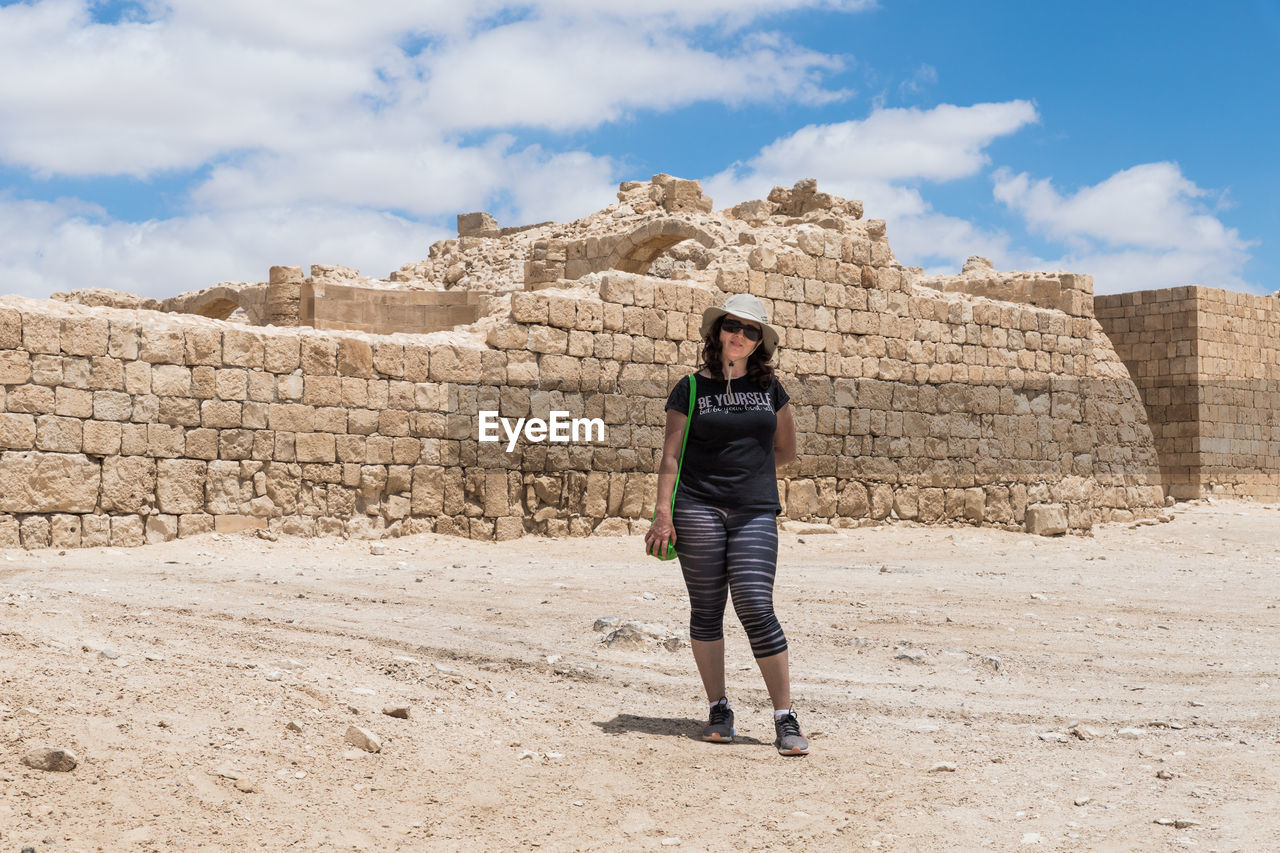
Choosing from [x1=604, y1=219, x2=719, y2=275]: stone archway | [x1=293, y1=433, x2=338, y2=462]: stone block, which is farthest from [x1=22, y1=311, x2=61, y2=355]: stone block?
[x1=604, y1=219, x2=719, y2=275]: stone archway

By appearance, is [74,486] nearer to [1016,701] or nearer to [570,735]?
[570,735]

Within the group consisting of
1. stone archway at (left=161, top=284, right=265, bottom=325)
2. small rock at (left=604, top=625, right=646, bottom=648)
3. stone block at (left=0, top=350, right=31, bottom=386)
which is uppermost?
stone archway at (left=161, top=284, right=265, bottom=325)

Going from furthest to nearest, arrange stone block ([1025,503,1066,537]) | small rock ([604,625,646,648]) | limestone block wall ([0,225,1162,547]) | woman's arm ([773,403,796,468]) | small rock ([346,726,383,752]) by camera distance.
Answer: stone block ([1025,503,1066,537]), limestone block wall ([0,225,1162,547]), small rock ([604,625,646,648]), woman's arm ([773,403,796,468]), small rock ([346,726,383,752])

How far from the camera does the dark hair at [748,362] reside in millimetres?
4742

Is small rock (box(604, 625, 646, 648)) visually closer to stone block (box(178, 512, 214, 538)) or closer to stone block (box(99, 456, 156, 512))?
stone block (box(178, 512, 214, 538))

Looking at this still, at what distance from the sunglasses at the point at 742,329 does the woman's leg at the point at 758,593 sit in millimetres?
664

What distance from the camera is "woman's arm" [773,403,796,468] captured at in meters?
4.83

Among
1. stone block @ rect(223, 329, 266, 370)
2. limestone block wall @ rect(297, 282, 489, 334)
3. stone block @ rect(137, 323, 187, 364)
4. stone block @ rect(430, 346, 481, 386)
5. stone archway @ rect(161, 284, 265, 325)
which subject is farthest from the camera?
stone archway @ rect(161, 284, 265, 325)

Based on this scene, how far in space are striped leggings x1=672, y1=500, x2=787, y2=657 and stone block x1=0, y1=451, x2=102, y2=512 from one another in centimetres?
656

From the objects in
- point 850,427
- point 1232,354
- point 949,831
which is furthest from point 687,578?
point 1232,354

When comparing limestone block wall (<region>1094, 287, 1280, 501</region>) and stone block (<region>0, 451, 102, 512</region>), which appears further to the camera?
limestone block wall (<region>1094, 287, 1280, 501</region>)

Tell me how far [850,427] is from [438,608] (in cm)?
777

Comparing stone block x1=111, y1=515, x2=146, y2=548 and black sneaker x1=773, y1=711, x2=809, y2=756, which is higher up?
stone block x1=111, y1=515, x2=146, y2=548

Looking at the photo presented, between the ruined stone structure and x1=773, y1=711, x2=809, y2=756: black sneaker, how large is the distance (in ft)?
22.6
